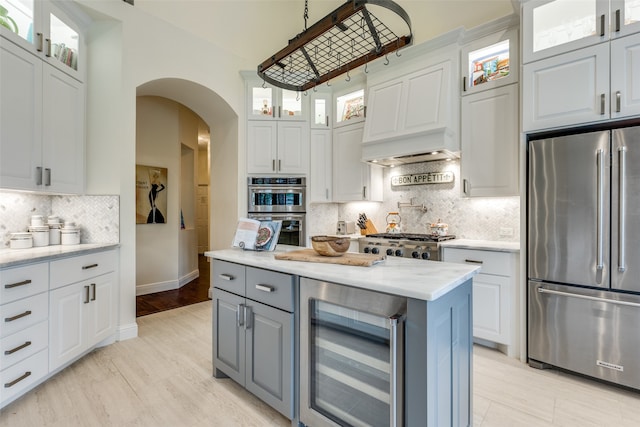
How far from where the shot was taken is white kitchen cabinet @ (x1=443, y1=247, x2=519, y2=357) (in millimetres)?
2574

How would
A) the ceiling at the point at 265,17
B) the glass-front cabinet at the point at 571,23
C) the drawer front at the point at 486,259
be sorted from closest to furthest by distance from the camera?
the glass-front cabinet at the point at 571,23 < the drawer front at the point at 486,259 < the ceiling at the point at 265,17

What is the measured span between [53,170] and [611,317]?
4.51m

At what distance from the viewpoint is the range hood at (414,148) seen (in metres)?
3.00

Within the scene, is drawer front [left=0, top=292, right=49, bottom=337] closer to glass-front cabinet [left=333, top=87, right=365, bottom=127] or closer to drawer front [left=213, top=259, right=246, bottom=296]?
drawer front [left=213, top=259, right=246, bottom=296]

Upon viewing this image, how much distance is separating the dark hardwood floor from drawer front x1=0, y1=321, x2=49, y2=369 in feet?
5.21

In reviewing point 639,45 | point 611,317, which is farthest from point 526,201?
point 639,45

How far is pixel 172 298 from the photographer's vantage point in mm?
4332

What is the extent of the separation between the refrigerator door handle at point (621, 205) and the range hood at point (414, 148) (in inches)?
49.6

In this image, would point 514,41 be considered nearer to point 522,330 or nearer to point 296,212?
point 522,330

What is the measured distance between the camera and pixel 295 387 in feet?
5.35

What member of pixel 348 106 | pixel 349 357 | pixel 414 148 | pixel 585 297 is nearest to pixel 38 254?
pixel 349 357

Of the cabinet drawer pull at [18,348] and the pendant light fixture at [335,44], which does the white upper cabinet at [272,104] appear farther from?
the cabinet drawer pull at [18,348]

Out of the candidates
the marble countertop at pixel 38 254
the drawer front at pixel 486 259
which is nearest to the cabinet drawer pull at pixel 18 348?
the marble countertop at pixel 38 254

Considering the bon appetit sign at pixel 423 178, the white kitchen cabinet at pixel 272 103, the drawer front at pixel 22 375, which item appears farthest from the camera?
the white kitchen cabinet at pixel 272 103
